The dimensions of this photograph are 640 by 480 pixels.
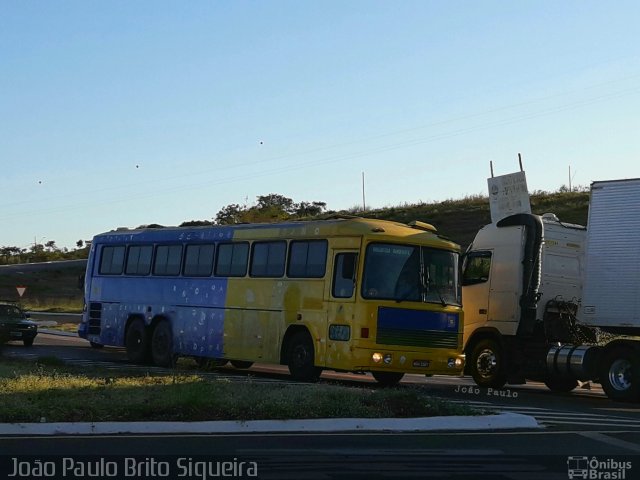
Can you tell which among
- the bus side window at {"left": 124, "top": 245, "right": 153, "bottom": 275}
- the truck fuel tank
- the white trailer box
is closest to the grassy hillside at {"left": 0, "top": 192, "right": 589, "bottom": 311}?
the bus side window at {"left": 124, "top": 245, "right": 153, "bottom": 275}

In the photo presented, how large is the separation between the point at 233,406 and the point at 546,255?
964 centimetres

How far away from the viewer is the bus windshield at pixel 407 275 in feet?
65.0

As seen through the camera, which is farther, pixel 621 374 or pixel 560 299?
pixel 560 299

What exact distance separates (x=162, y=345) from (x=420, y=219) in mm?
50991

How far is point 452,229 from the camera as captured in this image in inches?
2781

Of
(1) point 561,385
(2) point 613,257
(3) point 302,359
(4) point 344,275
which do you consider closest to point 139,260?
(3) point 302,359

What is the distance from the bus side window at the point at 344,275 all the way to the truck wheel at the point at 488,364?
142 inches

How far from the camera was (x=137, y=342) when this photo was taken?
85.5ft

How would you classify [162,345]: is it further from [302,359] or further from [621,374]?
[621,374]

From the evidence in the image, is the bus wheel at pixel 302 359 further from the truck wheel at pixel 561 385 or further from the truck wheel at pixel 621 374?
the truck wheel at pixel 621 374

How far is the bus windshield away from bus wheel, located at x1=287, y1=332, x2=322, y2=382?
1.90 m

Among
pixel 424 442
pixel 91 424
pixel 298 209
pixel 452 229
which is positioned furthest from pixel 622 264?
pixel 298 209

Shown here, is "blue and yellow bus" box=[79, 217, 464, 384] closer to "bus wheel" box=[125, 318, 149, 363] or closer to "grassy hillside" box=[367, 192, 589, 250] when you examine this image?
"bus wheel" box=[125, 318, 149, 363]

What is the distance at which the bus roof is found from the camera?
20.2m
